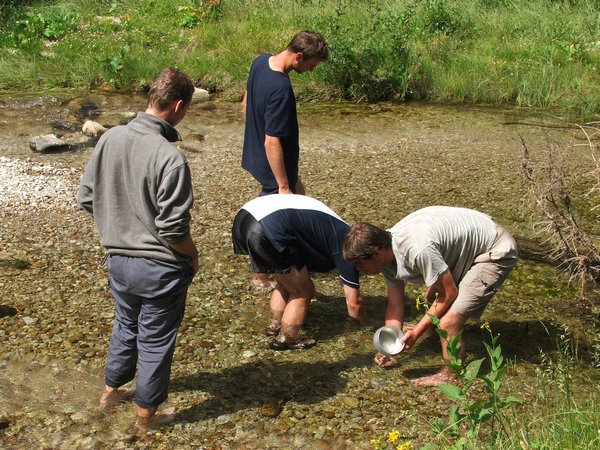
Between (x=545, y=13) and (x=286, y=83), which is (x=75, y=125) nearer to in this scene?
(x=286, y=83)

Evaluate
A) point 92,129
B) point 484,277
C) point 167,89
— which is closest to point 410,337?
point 484,277

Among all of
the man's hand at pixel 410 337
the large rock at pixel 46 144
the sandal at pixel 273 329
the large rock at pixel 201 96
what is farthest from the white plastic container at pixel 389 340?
the large rock at pixel 201 96

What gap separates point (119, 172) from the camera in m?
3.44

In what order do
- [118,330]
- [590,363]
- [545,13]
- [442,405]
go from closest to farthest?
1. [118,330]
2. [442,405]
3. [590,363]
4. [545,13]

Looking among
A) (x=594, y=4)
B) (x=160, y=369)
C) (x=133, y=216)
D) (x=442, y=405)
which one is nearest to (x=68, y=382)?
(x=160, y=369)

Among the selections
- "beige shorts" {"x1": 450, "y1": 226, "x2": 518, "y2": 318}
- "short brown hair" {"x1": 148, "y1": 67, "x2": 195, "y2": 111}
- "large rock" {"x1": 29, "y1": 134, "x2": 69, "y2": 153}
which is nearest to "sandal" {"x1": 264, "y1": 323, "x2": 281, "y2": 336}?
"beige shorts" {"x1": 450, "y1": 226, "x2": 518, "y2": 318}

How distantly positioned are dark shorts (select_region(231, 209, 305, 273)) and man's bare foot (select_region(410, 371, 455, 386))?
904 mm

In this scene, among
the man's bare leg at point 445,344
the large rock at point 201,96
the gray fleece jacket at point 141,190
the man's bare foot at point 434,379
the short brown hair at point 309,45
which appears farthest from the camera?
the large rock at point 201,96

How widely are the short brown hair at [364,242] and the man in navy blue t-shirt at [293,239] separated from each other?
0.40 meters

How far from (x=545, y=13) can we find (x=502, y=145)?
195 inches

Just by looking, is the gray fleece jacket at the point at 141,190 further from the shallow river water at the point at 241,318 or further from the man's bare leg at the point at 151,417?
the shallow river water at the point at 241,318

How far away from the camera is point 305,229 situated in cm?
435

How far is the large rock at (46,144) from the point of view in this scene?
8.26 metres

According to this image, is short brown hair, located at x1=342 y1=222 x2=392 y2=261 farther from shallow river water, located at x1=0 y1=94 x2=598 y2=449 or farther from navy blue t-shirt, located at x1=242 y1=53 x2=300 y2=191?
navy blue t-shirt, located at x1=242 y1=53 x2=300 y2=191
